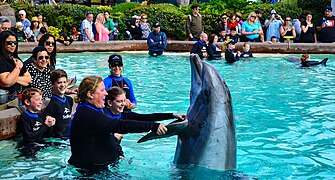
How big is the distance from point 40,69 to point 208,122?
3.72 metres

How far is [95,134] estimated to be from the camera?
519cm

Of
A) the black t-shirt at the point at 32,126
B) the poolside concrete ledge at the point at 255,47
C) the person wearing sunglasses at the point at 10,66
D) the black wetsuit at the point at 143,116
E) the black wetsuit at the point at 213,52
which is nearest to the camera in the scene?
the black wetsuit at the point at 143,116

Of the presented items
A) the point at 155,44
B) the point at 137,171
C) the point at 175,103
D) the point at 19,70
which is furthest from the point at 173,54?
the point at 137,171

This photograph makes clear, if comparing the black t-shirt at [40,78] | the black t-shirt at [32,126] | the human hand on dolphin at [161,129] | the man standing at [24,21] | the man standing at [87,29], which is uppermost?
the man standing at [24,21]

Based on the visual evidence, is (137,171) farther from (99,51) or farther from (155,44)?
(99,51)

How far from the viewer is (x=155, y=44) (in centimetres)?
1911

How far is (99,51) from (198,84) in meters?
15.4

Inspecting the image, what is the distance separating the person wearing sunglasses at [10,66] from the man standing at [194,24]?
45.8 feet

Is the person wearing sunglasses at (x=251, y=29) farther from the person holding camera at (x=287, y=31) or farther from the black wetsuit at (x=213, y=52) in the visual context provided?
the black wetsuit at (x=213, y=52)

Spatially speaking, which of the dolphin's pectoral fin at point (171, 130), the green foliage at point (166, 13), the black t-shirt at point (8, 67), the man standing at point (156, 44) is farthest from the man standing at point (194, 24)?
the dolphin's pectoral fin at point (171, 130)

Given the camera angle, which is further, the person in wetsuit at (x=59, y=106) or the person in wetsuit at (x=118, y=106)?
the person in wetsuit at (x=59, y=106)

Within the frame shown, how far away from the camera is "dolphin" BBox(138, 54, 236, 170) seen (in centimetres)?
517

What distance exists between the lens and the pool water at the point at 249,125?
20.7ft

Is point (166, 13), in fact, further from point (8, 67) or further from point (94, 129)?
point (94, 129)
